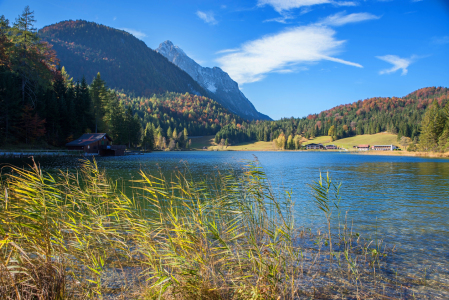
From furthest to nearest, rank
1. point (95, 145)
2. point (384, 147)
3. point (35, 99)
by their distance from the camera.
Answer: point (384, 147), point (95, 145), point (35, 99)

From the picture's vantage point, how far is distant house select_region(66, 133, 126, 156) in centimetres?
6669

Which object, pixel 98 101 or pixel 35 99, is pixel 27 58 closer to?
pixel 35 99

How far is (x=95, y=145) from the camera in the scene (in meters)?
72.8

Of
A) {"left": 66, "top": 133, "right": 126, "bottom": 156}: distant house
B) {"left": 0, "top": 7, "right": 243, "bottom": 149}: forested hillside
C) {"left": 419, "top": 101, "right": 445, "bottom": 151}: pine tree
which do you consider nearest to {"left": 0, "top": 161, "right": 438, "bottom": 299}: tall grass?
{"left": 0, "top": 7, "right": 243, "bottom": 149}: forested hillside

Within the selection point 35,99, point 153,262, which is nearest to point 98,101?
point 35,99

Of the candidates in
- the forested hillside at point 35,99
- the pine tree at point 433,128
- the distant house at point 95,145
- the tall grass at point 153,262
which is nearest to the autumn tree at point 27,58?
the forested hillside at point 35,99

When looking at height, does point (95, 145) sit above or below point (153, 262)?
above

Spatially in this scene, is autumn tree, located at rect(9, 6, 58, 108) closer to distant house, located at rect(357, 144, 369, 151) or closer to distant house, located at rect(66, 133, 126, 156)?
distant house, located at rect(66, 133, 126, 156)

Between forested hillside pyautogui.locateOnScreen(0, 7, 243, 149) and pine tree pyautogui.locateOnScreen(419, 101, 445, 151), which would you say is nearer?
forested hillside pyautogui.locateOnScreen(0, 7, 243, 149)

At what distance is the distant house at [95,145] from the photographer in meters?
66.7

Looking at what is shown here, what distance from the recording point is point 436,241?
34.1ft

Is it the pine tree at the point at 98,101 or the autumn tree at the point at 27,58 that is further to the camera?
the pine tree at the point at 98,101

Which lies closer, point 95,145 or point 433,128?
point 95,145

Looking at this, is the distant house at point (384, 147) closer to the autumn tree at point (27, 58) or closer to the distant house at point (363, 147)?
the distant house at point (363, 147)
